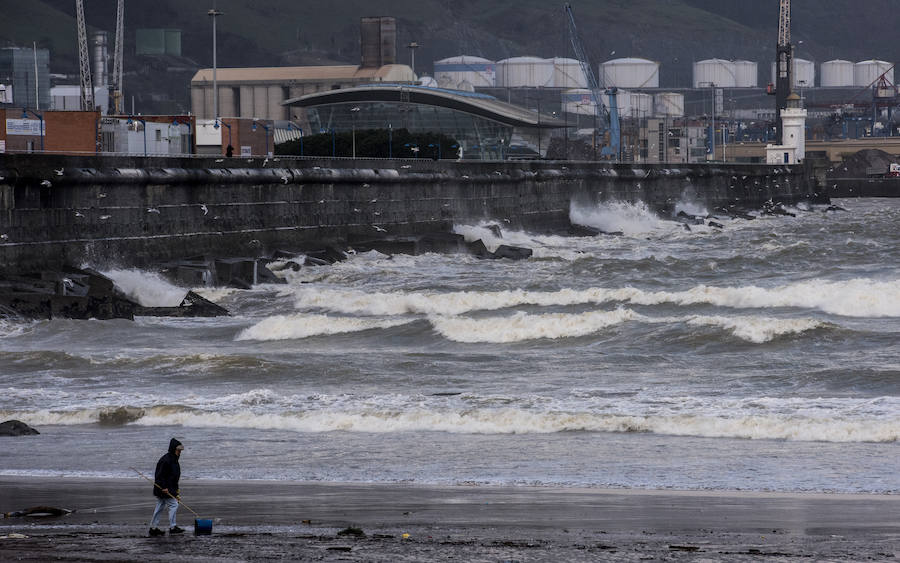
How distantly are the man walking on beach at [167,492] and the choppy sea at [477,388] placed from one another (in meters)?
3.22

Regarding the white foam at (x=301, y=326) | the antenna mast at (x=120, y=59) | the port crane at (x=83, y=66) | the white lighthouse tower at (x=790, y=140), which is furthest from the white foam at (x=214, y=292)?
the white lighthouse tower at (x=790, y=140)

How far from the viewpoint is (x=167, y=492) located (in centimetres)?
1352

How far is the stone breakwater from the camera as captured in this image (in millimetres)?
40969

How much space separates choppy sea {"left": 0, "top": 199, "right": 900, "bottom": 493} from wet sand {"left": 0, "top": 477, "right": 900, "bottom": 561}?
3.14ft

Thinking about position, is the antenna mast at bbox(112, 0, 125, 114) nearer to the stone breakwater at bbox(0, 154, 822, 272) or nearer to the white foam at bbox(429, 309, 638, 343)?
the stone breakwater at bbox(0, 154, 822, 272)

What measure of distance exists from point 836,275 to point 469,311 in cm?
2025

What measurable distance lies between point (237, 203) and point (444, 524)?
39.5 m

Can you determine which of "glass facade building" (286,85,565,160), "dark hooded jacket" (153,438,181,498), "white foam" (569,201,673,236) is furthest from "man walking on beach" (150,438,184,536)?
"glass facade building" (286,85,565,160)

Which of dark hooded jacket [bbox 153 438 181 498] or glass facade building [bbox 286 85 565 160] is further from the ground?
glass facade building [bbox 286 85 565 160]

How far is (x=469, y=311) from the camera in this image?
129ft

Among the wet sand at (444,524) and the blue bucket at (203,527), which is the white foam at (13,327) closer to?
the wet sand at (444,524)

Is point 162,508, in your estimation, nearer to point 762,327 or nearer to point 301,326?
point 762,327

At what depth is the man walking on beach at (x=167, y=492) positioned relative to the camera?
1330cm

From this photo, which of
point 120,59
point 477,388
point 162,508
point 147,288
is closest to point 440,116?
point 120,59
